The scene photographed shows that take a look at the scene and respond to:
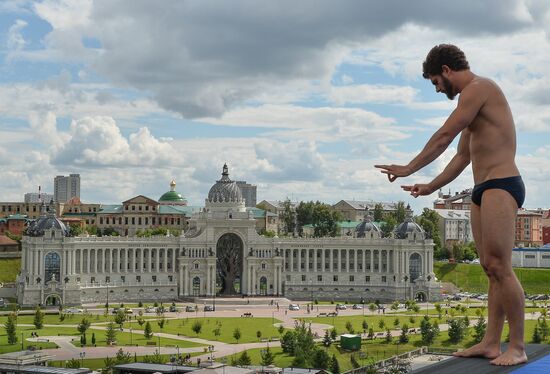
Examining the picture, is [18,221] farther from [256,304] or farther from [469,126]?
[469,126]

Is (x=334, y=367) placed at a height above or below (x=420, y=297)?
below

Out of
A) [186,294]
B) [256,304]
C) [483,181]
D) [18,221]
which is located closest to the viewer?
[483,181]

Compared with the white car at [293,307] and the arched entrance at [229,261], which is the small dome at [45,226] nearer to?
the arched entrance at [229,261]

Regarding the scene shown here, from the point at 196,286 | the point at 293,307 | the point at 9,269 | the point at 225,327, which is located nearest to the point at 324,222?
the point at 196,286

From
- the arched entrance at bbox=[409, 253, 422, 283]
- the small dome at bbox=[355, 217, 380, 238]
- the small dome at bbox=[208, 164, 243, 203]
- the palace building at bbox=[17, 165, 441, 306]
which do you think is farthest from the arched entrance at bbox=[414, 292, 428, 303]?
the small dome at bbox=[208, 164, 243, 203]

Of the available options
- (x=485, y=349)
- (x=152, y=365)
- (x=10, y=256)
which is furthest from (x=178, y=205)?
(x=485, y=349)

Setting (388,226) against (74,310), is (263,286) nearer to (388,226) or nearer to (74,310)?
(74,310)

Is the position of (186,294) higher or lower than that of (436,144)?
lower
